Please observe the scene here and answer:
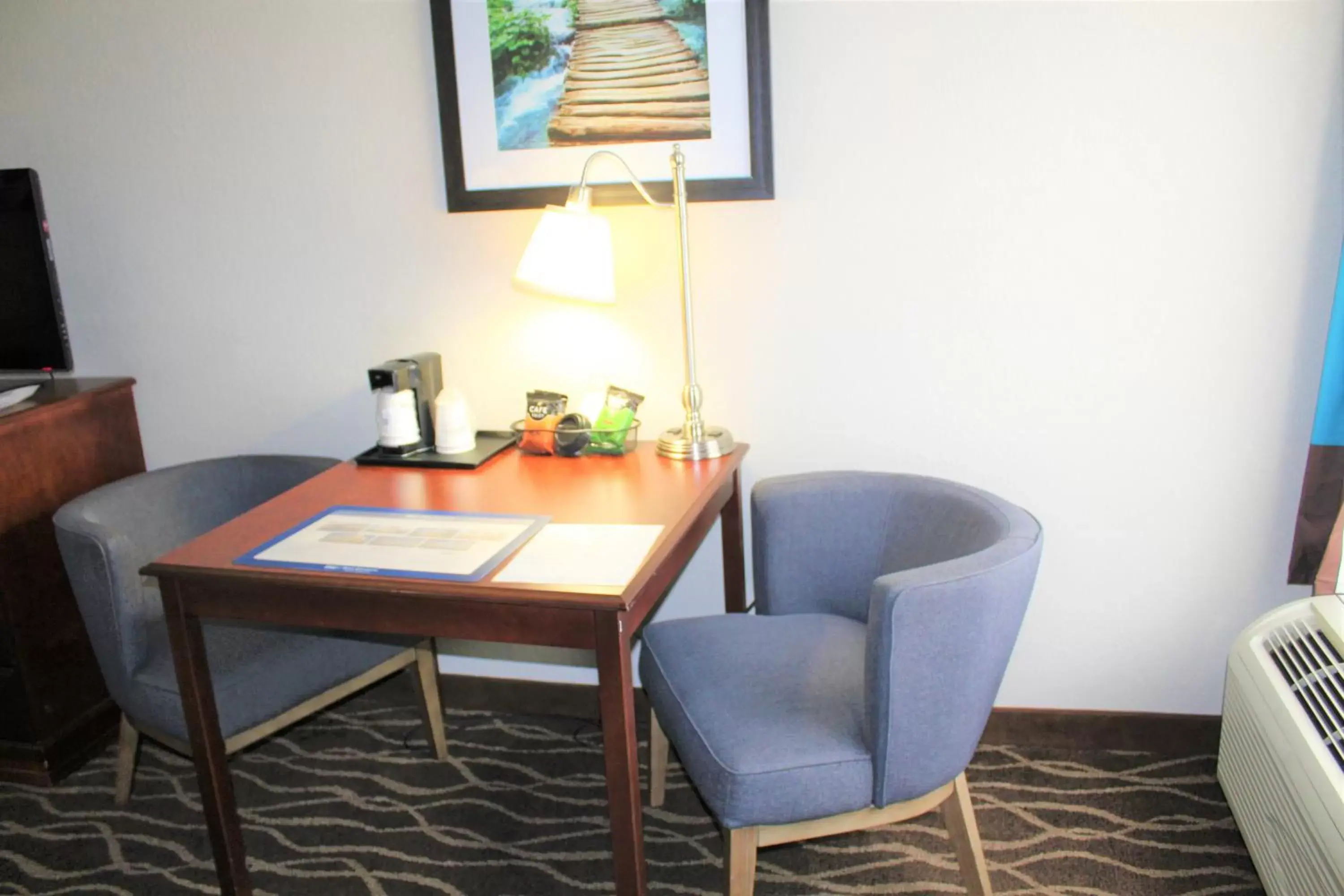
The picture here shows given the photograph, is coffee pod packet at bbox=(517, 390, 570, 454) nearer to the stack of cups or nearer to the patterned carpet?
the stack of cups

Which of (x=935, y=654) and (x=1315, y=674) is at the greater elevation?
(x=935, y=654)

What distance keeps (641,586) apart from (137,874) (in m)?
1.27

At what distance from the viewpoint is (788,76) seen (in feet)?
6.66

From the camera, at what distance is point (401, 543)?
1.67m

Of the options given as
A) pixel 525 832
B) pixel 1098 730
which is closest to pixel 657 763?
pixel 525 832

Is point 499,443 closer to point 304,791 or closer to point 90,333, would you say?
point 304,791

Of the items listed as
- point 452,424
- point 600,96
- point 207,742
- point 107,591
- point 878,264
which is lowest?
point 207,742

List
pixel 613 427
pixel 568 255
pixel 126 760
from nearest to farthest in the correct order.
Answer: pixel 568 255 → pixel 613 427 → pixel 126 760

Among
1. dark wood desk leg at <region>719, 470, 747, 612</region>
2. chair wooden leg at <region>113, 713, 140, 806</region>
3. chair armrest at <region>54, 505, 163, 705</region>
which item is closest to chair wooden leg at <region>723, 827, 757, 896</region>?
dark wood desk leg at <region>719, 470, 747, 612</region>

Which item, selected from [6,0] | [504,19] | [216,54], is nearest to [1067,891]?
[504,19]

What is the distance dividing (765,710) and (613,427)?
680 mm

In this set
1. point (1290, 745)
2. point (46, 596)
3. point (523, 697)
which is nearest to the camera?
point (1290, 745)

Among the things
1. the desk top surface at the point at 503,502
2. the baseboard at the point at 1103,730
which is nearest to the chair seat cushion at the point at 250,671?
the desk top surface at the point at 503,502

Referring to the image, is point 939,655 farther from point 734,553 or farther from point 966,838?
point 734,553
